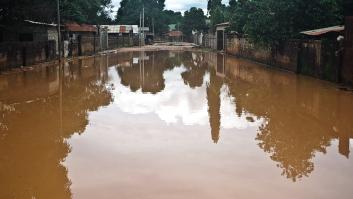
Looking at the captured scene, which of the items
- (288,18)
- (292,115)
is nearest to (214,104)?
(292,115)

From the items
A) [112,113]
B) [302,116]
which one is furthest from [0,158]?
[302,116]

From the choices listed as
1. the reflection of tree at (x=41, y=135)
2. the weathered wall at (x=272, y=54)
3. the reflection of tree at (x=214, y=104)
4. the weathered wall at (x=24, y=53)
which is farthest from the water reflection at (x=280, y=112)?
the weathered wall at (x=24, y=53)

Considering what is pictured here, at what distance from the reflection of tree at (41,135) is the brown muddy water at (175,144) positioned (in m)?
0.02

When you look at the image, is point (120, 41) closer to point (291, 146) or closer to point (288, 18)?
point (288, 18)

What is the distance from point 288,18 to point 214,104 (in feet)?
50.8

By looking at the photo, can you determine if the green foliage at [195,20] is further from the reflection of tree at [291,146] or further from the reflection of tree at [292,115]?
the reflection of tree at [291,146]

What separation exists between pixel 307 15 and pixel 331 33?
15.4 feet

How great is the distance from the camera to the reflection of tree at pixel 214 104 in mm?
11867

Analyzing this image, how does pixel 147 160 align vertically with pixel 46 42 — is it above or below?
below

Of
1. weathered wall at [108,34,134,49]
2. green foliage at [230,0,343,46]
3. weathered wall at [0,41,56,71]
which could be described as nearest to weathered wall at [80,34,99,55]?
weathered wall at [0,41,56,71]

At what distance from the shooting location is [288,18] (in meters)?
29.9

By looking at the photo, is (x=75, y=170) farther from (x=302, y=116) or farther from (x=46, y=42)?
(x=46, y=42)

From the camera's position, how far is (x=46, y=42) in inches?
1527

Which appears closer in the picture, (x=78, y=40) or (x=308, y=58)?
(x=308, y=58)
